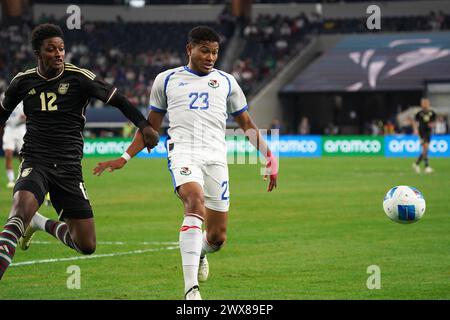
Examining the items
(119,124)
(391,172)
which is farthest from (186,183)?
(119,124)

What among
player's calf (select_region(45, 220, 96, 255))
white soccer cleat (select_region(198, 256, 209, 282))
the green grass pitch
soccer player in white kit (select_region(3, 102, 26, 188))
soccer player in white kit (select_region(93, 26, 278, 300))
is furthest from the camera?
soccer player in white kit (select_region(3, 102, 26, 188))

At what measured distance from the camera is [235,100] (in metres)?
10.0

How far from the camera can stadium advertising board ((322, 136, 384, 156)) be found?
43.5 meters

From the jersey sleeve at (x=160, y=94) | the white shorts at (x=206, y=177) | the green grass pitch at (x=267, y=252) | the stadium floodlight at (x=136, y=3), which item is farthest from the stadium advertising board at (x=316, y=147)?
the white shorts at (x=206, y=177)

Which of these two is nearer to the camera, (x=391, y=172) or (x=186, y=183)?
(x=186, y=183)

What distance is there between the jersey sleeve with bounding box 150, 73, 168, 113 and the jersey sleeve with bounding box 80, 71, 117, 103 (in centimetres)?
58

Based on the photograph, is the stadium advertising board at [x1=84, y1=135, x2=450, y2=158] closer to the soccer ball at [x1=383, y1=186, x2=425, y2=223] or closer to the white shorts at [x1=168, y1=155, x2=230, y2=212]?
the soccer ball at [x1=383, y1=186, x2=425, y2=223]

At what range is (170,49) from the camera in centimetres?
5712

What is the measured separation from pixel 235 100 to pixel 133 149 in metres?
1.23

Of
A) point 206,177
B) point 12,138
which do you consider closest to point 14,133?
point 12,138

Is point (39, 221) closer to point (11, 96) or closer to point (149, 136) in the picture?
point (11, 96)

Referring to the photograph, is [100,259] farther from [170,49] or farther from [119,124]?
[170,49]

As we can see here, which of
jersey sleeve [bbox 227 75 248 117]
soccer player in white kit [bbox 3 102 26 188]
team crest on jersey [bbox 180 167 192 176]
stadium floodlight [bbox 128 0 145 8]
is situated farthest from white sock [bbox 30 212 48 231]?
stadium floodlight [bbox 128 0 145 8]
